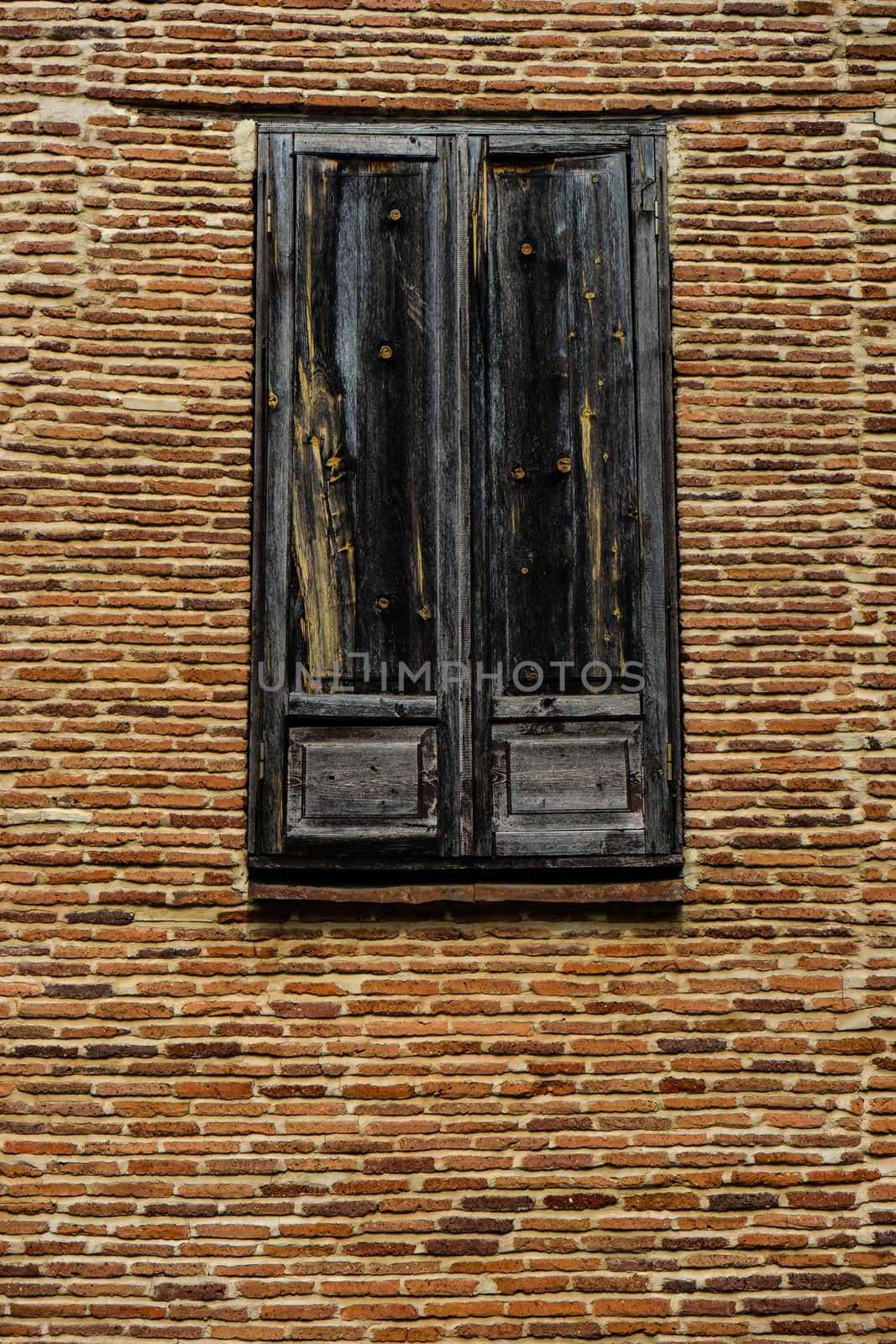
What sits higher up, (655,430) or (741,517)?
(655,430)

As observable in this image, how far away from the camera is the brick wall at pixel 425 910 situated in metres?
4.67

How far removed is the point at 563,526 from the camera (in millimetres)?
5137

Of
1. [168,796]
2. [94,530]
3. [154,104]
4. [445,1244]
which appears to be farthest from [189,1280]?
[154,104]

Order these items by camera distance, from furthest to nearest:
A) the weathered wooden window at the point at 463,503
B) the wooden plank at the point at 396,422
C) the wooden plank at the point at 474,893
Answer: the wooden plank at the point at 396,422 < the weathered wooden window at the point at 463,503 < the wooden plank at the point at 474,893

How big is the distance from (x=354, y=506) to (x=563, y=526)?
84cm

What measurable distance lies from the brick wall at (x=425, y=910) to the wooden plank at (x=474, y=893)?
0.07m

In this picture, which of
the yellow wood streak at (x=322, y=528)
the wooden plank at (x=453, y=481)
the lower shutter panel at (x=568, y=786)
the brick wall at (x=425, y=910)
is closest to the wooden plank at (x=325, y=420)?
the yellow wood streak at (x=322, y=528)

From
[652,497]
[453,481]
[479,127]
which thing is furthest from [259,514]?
[479,127]

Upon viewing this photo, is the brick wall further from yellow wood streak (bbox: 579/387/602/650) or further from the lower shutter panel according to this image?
yellow wood streak (bbox: 579/387/602/650)

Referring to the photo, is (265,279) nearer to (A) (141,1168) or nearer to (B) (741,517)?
(B) (741,517)

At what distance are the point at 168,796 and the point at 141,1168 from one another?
136cm

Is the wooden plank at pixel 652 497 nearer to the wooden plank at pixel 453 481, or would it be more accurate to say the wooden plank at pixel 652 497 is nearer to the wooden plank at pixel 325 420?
the wooden plank at pixel 453 481

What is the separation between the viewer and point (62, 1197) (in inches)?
183

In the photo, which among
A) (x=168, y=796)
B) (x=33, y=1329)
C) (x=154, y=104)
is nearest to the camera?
(x=33, y=1329)
